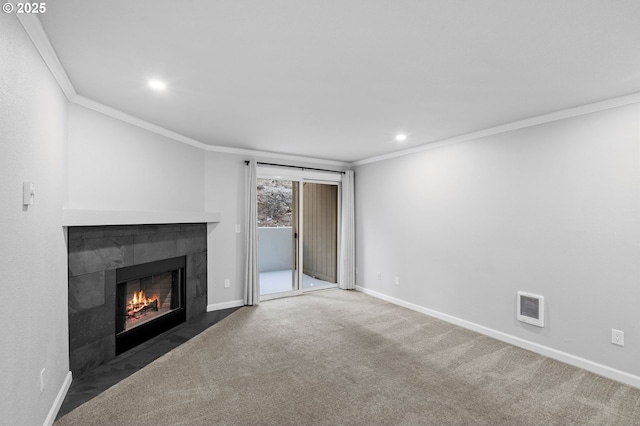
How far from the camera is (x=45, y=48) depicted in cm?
190

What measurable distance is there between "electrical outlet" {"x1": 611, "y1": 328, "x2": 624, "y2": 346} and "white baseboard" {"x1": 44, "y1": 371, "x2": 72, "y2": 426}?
4433 mm

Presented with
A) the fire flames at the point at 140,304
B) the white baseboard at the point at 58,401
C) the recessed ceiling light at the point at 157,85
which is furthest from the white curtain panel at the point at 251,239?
the white baseboard at the point at 58,401

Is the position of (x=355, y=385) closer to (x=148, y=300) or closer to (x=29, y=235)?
(x=29, y=235)

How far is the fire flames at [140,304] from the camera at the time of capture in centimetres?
354

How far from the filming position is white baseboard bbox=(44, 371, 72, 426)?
6.87 feet

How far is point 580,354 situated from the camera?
9.78ft

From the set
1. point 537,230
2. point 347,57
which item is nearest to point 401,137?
point 537,230

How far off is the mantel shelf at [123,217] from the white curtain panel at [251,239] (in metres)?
0.72

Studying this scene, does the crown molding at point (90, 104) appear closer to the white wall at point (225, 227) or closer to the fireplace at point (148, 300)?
the white wall at point (225, 227)

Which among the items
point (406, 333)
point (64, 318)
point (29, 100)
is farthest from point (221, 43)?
point (406, 333)

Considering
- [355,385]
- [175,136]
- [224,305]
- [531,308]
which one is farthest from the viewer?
[224,305]

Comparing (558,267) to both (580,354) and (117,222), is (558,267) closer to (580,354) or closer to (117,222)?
(580,354)

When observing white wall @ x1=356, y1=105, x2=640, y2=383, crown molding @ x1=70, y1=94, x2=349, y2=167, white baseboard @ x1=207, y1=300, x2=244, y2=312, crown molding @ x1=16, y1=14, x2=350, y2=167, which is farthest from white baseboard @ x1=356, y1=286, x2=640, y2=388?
crown molding @ x1=16, y1=14, x2=350, y2=167

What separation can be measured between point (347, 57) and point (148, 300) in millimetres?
3531
